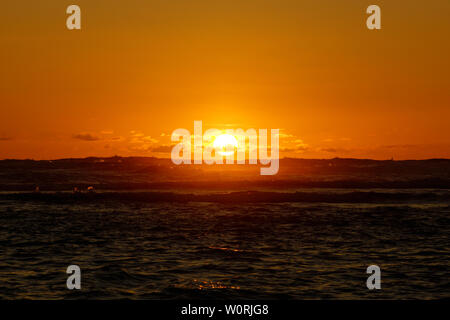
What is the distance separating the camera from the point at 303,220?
39.0 m

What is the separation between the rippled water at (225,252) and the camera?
1892cm

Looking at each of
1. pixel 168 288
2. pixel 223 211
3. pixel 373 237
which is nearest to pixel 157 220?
pixel 223 211

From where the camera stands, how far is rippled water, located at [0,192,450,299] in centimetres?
1892

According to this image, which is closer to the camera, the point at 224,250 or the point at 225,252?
the point at 225,252

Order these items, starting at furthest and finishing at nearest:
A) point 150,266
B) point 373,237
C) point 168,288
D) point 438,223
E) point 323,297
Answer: point 438,223, point 373,237, point 150,266, point 168,288, point 323,297

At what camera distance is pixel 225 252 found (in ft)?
85.7

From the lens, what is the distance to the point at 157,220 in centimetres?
3950
